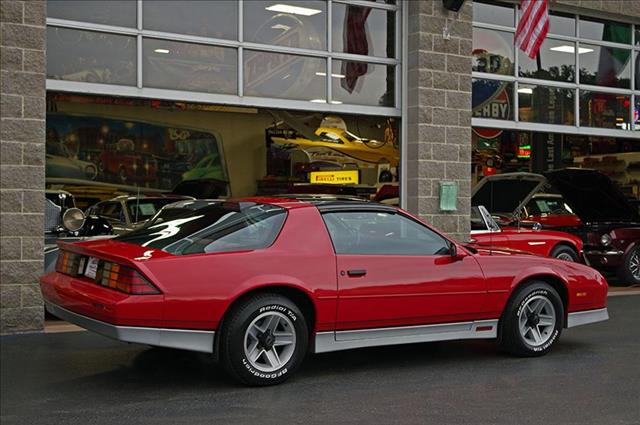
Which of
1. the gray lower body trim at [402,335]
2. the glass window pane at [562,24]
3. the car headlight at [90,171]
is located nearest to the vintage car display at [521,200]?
the glass window pane at [562,24]

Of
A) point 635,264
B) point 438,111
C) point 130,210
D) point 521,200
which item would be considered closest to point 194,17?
point 438,111

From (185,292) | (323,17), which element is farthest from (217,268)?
(323,17)

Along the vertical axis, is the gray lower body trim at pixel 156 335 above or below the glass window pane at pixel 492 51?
below

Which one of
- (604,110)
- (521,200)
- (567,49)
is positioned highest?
(567,49)

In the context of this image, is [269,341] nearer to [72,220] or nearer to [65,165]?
[72,220]

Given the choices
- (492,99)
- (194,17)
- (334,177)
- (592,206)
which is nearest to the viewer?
(194,17)

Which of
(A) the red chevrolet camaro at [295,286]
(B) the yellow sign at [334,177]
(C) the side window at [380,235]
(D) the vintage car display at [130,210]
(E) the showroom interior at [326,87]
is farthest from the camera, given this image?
(B) the yellow sign at [334,177]

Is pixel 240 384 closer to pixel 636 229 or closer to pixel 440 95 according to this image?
pixel 440 95

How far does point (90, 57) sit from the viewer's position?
1012 centimetres

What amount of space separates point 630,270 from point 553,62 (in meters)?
3.98

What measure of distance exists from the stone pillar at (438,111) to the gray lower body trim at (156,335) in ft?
19.7

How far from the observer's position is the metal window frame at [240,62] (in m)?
10.1

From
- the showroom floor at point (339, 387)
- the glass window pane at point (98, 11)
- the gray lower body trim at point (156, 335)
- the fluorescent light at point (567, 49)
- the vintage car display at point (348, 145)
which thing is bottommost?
the showroom floor at point (339, 387)

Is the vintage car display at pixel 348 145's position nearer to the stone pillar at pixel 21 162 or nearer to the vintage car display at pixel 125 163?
the vintage car display at pixel 125 163
